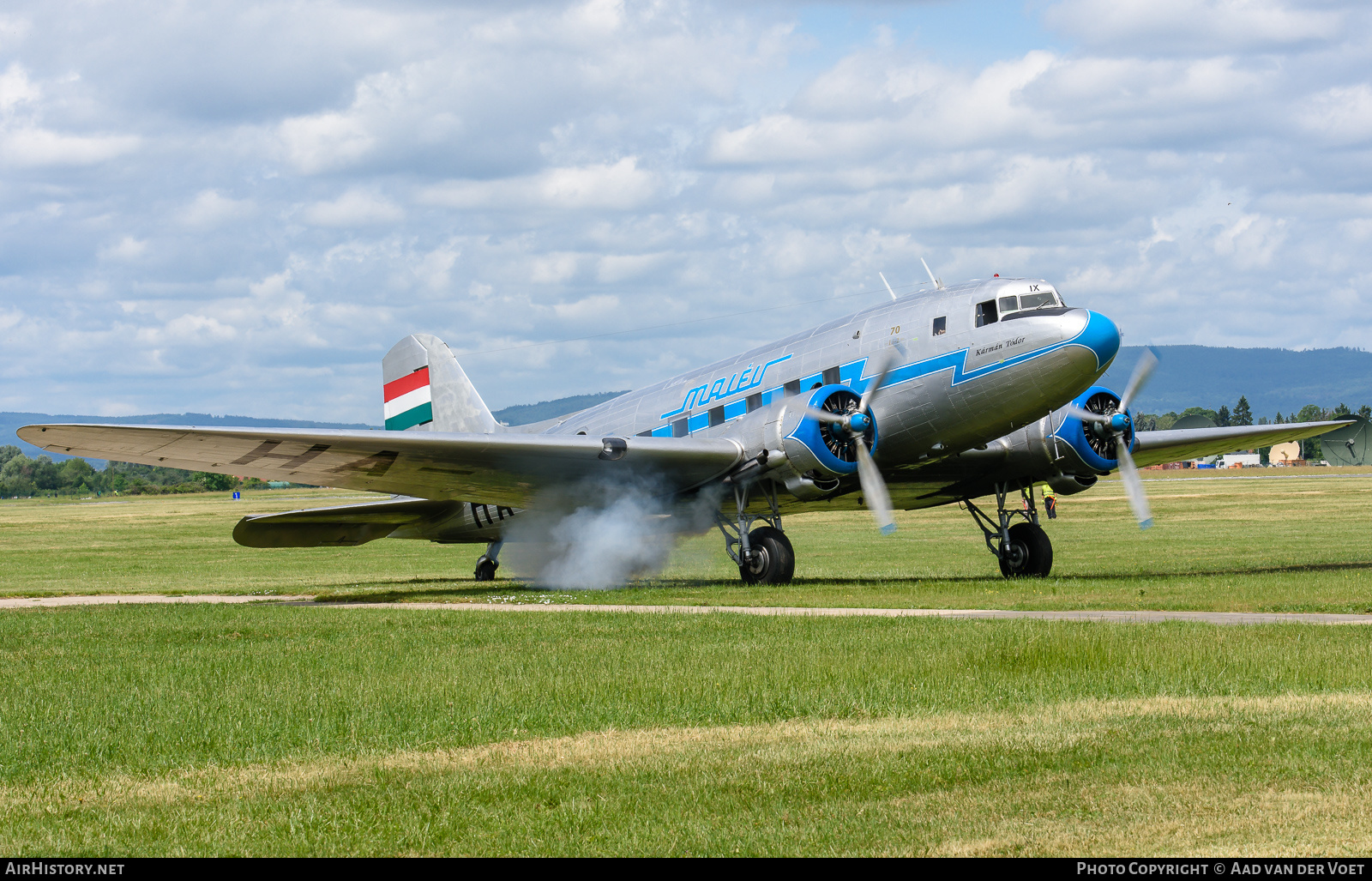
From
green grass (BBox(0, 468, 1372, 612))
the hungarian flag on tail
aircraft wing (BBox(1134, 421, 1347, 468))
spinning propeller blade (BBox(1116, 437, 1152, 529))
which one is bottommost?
green grass (BBox(0, 468, 1372, 612))

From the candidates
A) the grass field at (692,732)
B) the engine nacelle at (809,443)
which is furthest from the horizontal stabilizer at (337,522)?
the engine nacelle at (809,443)

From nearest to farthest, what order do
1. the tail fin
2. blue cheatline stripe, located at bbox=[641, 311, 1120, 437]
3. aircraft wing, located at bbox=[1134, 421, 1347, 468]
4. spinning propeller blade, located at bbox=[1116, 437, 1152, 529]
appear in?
blue cheatline stripe, located at bbox=[641, 311, 1120, 437], spinning propeller blade, located at bbox=[1116, 437, 1152, 529], aircraft wing, located at bbox=[1134, 421, 1347, 468], the tail fin

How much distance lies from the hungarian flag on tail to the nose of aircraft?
1571 centimetres

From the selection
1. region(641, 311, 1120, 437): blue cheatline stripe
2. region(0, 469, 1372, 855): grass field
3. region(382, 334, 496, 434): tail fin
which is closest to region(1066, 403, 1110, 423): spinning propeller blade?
region(641, 311, 1120, 437): blue cheatline stripe

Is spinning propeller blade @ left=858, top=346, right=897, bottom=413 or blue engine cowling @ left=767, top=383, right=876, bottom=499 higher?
spinning propeller blade @ left=858, top=346, right=897, bottom=413

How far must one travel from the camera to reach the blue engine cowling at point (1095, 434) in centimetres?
2430

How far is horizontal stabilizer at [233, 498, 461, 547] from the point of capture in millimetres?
25625

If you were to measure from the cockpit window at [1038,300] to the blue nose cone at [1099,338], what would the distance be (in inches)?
25.8

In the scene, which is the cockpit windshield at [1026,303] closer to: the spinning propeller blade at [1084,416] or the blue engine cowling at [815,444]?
the blue engine cowling at [815,444]

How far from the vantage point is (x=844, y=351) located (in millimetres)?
22969

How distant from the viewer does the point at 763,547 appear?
77.5 ft

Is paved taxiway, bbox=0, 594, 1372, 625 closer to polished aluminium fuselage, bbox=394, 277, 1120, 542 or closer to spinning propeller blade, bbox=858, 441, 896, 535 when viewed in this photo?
spinning propeller blade, bbox=858, 441, 896, 535
